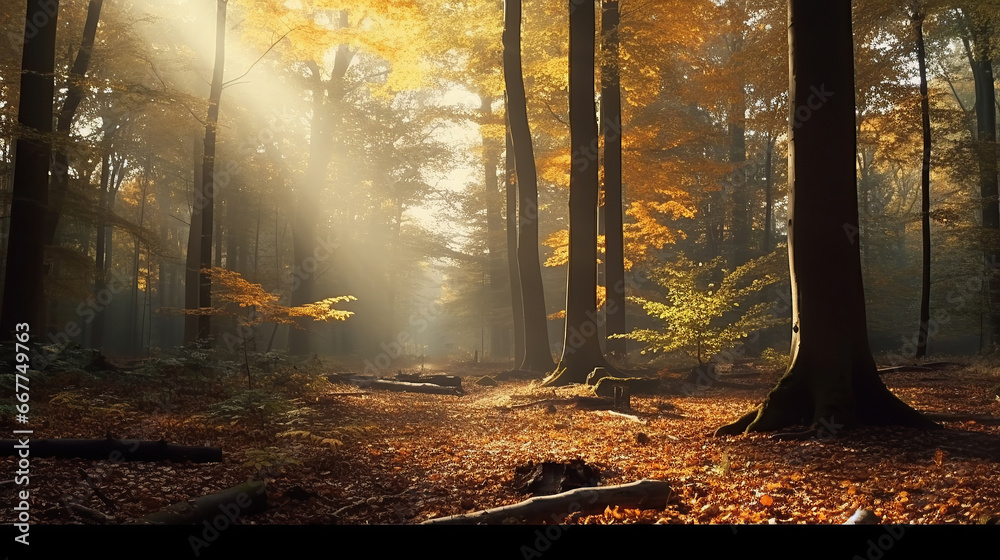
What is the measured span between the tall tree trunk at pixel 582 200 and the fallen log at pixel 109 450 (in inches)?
345

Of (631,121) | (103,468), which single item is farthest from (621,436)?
(631,121)

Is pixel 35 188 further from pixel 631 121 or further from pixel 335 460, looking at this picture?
pixel 631 121

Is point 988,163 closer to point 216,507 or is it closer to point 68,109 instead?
point 216,507

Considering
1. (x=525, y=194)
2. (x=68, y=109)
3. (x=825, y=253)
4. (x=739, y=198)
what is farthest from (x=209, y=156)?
(x=739, y=198)

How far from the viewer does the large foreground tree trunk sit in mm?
7277

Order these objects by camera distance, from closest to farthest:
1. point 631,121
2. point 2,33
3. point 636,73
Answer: point 2,33
point 636,73
point 631,121

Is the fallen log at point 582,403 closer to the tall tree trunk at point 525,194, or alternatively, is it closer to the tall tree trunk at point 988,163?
the tall tree trunk at point 525,194

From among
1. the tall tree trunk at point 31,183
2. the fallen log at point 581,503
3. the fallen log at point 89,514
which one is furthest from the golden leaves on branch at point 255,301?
the fallen log at point 581,503

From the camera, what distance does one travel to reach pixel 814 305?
7.42 m

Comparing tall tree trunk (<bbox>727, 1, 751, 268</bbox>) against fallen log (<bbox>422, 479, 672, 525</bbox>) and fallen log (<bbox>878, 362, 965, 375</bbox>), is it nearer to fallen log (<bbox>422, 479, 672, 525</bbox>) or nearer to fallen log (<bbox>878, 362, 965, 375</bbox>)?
fallen log (<bbox>878, 362, 965, 375</bbox>)

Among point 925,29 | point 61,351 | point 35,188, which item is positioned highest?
point 925,29

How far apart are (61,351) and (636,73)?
13412 millimetres

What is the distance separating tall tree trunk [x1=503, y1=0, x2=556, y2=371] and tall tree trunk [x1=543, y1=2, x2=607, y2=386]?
2258 millimetres

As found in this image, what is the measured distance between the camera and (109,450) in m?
5.91
